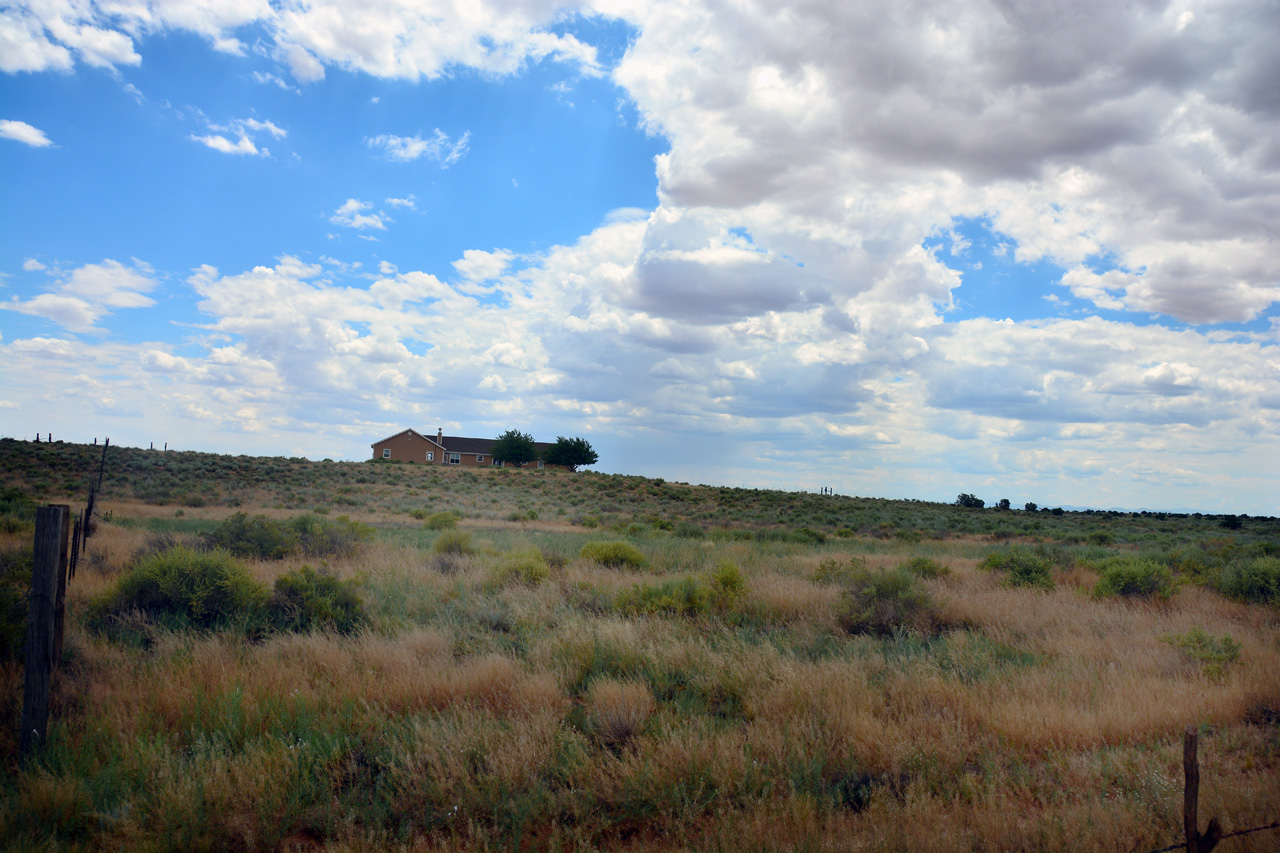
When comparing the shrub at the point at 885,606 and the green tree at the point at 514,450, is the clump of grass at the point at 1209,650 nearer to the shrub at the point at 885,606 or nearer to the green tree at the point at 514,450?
the shrub at the point at 885,606

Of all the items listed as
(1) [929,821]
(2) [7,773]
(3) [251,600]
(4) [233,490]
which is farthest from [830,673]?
(4) [233,490]

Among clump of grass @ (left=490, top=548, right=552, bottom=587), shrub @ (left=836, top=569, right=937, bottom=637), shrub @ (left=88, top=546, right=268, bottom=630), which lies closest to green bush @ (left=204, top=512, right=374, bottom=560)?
shrub @ (left=88, top=546, right=268, bottom=630)

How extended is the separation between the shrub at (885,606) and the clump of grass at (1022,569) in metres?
4.19

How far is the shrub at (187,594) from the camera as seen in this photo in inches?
339

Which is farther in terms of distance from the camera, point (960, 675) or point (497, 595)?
point (497, 595)

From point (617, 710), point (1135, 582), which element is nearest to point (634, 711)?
point (617, 710)

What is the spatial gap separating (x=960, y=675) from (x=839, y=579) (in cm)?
565

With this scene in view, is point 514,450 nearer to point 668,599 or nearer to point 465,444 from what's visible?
point 465,444

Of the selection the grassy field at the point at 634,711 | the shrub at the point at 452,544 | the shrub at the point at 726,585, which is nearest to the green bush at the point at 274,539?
the grassy field at the point at 634,711

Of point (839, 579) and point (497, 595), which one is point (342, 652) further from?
point (839, 579)

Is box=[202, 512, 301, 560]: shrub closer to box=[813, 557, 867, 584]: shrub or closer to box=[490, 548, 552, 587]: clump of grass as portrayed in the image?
box=[490, 548, 552, 587]: clump of grass

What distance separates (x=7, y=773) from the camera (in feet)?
16.1

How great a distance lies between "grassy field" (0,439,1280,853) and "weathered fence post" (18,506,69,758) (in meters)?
0.20

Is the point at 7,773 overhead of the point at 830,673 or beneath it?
beneath
